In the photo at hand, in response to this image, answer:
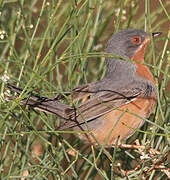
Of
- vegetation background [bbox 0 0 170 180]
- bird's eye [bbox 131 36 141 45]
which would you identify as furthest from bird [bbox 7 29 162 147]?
vegetation background [bbox 0 0 170 180]

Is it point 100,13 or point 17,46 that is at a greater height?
point 100,13

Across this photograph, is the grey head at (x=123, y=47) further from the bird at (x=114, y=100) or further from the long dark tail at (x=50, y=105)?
the long dark tail at (x=50, y=105)

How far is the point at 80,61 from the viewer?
171 inches

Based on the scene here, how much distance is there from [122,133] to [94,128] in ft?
1.04

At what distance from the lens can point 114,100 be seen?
15.2ft

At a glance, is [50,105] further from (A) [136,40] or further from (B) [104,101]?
(A) [136,40]

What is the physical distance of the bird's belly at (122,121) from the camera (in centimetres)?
452

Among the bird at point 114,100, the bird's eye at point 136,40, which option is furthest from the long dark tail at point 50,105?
the bird's eye at point 136,40

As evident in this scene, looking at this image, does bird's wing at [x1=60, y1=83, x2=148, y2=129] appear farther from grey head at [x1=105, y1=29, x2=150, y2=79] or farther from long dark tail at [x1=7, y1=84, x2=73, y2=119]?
grey head at [x1=105, y1=29, x2=150, y2=79]

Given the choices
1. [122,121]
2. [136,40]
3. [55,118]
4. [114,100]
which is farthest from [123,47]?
[55,118]

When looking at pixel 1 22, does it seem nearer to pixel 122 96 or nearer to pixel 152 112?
pixel 122 96

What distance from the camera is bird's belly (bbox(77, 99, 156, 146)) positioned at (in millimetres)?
4523

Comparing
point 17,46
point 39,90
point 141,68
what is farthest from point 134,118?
point 17,46

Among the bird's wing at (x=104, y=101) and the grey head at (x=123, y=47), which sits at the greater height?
the grey head at (x=123, y=47)
